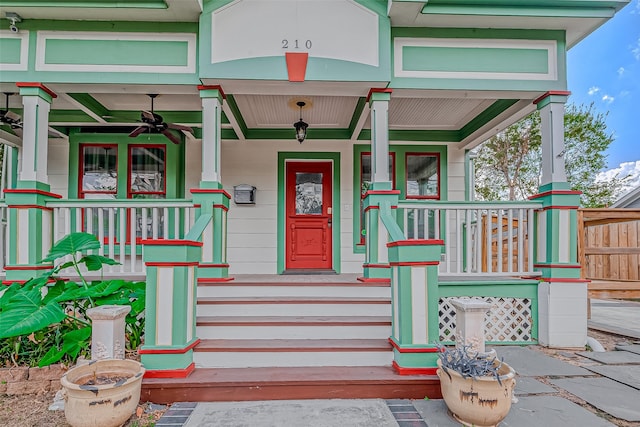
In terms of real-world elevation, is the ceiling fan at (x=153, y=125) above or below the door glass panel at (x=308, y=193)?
above

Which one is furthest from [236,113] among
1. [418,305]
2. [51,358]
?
[418,305]

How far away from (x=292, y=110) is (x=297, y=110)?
69 mm

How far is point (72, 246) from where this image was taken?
3.33 meters

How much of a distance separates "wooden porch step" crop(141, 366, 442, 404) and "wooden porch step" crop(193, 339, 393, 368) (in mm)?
243

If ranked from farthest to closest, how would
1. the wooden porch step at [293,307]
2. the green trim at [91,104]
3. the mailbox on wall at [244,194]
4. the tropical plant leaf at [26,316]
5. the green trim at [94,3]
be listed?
the mailbox on wall at [244,194] → the green trim at [91,104] → the green trim at [94,3] → the wooden porch step at [293,307] → the tropical plant leaf at [26,316]

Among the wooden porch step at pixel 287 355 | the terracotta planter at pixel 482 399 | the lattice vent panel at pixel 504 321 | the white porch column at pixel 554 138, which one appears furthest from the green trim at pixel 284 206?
the terracotta planter at pixel 482 399

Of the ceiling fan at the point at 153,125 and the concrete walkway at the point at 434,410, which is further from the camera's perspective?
the ceiling fan at the point at 153,125

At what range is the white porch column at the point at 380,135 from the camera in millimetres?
4055

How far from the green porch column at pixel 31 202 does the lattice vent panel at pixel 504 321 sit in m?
4.12

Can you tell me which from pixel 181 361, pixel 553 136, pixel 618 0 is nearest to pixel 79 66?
pixel 181 361

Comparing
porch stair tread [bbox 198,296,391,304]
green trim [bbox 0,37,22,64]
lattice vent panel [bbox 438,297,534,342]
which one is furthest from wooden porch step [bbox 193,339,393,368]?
green trim [bbox 0,37,22,64]

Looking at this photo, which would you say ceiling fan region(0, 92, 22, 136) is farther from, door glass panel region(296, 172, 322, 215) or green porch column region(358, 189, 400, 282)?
green porch column region(358, 189, 400, 282)

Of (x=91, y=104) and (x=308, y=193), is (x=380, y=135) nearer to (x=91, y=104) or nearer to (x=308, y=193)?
(x=308, y=193)

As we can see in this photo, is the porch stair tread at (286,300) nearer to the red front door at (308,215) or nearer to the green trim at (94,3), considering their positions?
the red front door at (308,215)
